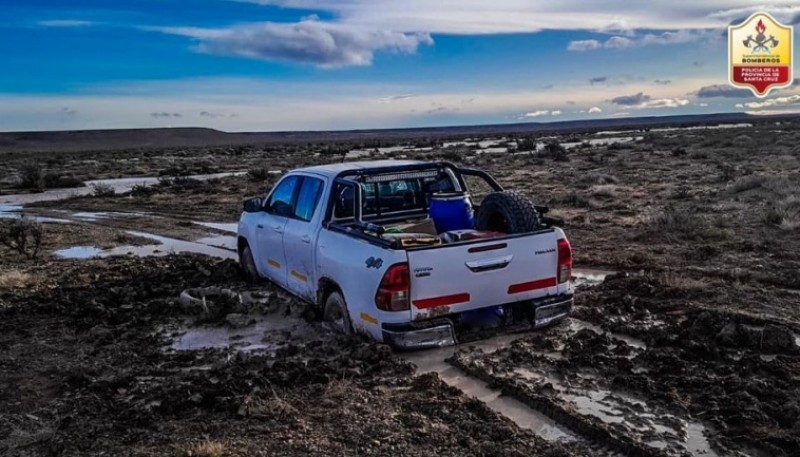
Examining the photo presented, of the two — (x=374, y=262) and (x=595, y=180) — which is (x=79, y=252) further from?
(x=595, y=180)

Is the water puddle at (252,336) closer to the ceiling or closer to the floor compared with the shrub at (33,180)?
closer to the floor

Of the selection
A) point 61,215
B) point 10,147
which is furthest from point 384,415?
point 10,147

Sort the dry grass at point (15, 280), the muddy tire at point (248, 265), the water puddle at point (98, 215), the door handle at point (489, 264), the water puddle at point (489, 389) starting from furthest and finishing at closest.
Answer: the water puddle at point (98, 215)
the dry grass at point (15, 280)
the muddy tire at point (248, 265)
the door handle at point (489, 264)
the water puddle at point (489, 389)

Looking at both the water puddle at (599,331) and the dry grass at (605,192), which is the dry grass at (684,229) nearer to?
the dry grass at (605,192)

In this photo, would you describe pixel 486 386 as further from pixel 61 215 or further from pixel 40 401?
Result: pixel 61 215

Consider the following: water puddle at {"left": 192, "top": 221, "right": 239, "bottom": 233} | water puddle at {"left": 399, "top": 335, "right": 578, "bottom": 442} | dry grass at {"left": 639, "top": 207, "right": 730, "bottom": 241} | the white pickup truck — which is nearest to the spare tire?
the white pickup truck

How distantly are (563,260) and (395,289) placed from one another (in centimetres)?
176

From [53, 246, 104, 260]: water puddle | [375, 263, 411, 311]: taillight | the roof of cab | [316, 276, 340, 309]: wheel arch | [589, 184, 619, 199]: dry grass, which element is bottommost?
[53, 246, 104, 260]: water puddle

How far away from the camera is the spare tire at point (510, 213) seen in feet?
23.0

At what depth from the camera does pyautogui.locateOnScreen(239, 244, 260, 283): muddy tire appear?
370 inches

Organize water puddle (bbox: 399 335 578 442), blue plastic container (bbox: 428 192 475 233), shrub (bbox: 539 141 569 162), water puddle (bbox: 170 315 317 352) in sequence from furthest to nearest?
1. shrub (bbox: 539 141 569 162)
2. blue plastic container (bbox: 428 192 475 233)
3. water puddle (bbox: 170 315 317 352)
4. water puddle (bbox: 399 335 578 442)

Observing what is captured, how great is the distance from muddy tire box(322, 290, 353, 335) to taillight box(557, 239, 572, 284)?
2.06 meters

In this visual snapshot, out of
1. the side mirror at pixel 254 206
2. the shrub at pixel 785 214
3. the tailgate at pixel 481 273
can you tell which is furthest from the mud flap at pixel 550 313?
the shrub at pixel 785 214

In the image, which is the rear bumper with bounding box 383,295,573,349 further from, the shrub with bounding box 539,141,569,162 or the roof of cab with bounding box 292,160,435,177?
the shrub with bounding box 539,141,569,162
